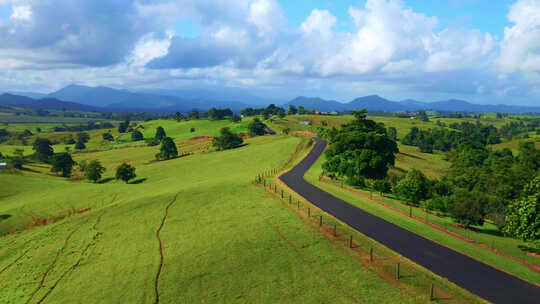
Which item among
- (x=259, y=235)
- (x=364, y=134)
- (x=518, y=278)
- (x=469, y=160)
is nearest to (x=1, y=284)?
(x=259, y=235)

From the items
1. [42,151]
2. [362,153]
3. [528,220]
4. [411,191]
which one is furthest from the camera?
[42,151]

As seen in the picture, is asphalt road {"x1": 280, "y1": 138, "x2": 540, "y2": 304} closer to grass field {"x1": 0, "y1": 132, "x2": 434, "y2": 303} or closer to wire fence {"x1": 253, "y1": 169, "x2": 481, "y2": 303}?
wire fence {"x1": 253, "y1": 169, "x2": 481, "y2": 303}

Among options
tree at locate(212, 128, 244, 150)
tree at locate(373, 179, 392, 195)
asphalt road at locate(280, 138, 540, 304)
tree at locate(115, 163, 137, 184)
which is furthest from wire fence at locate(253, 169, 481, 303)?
tree at locate(212, 128, 244, 150)

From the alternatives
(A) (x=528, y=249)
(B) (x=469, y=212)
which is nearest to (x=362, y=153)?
(B) (x=469, y=212)

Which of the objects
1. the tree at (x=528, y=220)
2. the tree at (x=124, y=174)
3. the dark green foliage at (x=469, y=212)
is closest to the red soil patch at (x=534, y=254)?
the tree at (x=528, y=220)

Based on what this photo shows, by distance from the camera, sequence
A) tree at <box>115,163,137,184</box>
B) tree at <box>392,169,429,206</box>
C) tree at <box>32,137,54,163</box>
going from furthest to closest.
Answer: tree at <box>32,137,54,163</box> → tree at <box>115,163,137,184</box> → tree at <box>392,169,429,206</box>

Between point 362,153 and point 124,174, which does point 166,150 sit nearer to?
point 124,174
